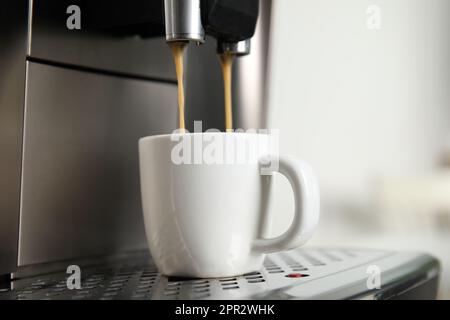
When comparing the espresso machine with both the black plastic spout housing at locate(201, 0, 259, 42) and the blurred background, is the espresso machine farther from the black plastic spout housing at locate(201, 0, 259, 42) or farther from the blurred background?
the blurred background

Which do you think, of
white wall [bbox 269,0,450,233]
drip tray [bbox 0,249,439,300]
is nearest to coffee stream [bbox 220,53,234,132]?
drip tray [bbox 0,249,439,300]

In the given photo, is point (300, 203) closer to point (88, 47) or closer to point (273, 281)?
point (273, 281)

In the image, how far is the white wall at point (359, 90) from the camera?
3.34 ft

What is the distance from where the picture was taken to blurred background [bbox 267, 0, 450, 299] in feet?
3.34

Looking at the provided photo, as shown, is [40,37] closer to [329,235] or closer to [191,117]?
[191,117]

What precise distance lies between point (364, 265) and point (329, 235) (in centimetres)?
66

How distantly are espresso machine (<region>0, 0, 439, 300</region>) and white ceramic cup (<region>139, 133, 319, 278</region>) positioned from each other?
2cm

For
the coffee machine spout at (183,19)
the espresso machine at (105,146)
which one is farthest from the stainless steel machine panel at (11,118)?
the coffee machine spout at (183,19)

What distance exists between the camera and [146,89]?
0.49 metres

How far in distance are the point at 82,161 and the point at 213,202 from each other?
13cm

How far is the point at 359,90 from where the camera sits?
105 centimetres

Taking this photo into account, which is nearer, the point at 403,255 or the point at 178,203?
the point at 178,203
